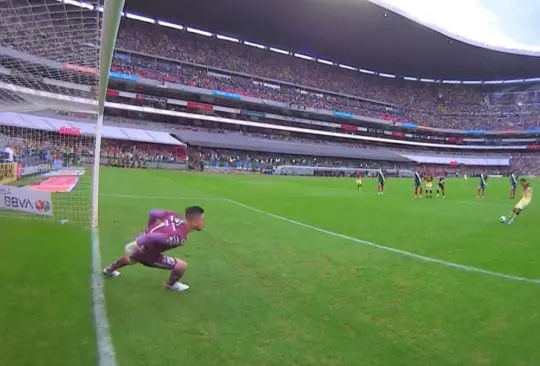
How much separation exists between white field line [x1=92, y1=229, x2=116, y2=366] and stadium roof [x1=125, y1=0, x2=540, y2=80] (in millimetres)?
56715

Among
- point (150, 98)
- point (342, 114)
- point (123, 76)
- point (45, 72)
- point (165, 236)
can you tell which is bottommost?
point (165, 236)

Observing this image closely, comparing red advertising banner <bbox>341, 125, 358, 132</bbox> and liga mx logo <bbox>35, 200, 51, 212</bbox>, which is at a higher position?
red advertising banner <bbox>341, 125, 358, 132</bbox>

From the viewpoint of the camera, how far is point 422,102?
324ft

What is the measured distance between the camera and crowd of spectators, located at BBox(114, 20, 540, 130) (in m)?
66.4

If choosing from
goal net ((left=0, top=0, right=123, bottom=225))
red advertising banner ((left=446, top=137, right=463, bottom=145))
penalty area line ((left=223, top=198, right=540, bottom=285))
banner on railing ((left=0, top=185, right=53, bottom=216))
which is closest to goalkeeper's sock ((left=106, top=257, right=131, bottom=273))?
goal net ((left=0, top=0, right=123, bottom=225))

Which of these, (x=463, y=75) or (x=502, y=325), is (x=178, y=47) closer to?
(x=463, y=75)

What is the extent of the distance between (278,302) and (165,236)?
1601mm

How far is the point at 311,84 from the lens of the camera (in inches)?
3238

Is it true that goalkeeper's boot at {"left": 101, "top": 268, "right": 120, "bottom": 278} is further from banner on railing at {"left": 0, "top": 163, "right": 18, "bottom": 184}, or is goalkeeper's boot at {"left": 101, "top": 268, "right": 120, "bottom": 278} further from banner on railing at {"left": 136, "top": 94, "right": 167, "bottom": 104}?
banner on railing at {"left": 136, "top": 94, "right": 167, "bottom": 104}

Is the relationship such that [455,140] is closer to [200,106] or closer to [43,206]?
[200,106]

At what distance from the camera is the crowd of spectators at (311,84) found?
66375mm

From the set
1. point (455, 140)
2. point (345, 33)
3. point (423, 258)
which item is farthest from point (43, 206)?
point (455, 140)

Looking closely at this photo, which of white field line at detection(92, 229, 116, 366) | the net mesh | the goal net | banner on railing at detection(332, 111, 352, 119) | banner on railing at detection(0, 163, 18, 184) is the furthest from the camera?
banner on railing at detection(332, 111, 352, 119)

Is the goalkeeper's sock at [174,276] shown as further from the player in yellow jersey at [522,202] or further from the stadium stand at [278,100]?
the stadium stand at [278,100]
